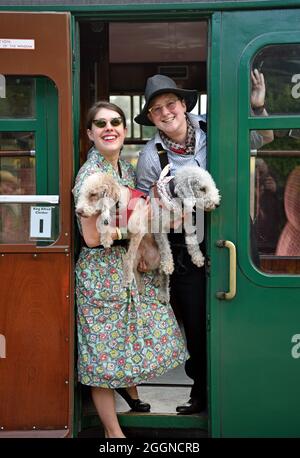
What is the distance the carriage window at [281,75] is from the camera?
9.03ft

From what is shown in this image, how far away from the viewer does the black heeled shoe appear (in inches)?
124

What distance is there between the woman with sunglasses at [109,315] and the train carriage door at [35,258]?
0.30ft

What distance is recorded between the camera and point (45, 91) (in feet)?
9.17

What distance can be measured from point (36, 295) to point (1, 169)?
63 cm

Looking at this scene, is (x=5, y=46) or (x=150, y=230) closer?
(x=5, y=46)

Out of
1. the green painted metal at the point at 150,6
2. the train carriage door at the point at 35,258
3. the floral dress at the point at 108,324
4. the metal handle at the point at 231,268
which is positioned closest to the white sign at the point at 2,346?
the train carriage door at the point at 35,258

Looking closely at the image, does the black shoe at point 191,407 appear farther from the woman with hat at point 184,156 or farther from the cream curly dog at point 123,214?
the cream curly dog at point 123,214

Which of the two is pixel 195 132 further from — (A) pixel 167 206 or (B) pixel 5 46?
(B) pixel 5 46

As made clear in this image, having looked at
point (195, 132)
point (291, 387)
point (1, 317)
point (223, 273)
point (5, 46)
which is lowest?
point (291, 387)

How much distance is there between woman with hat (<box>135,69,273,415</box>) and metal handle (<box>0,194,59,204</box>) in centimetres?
49

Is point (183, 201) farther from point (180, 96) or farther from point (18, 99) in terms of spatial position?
point (18, 99)

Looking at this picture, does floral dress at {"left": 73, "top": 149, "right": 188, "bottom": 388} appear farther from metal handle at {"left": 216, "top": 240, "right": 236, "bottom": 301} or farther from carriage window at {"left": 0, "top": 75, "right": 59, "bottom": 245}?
metal handle at {"left": 216, "top": 240, "right": 236, "bottom": 301}

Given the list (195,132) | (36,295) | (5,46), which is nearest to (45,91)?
(5,46)

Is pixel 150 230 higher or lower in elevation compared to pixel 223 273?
higher
